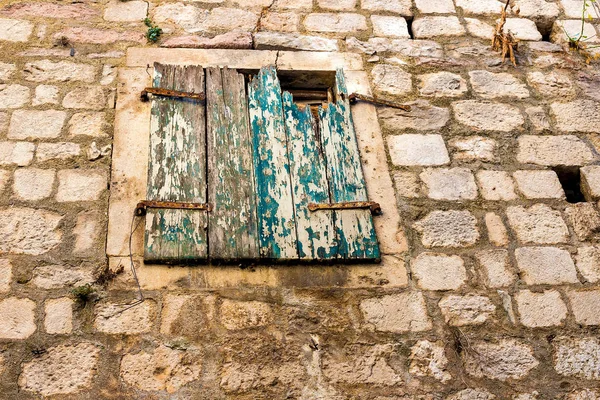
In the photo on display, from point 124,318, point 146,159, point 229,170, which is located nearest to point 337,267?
point 229,170

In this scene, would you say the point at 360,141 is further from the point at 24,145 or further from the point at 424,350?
the point at 24,145

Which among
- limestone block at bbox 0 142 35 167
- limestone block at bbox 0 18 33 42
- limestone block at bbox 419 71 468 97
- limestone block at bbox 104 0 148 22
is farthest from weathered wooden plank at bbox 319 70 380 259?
limestone block at bbox 0 18 33 42

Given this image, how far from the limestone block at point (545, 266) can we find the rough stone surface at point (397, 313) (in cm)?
53

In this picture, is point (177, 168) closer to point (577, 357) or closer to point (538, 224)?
point (538, 224)

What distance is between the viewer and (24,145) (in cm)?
283

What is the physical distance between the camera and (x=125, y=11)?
349 cm

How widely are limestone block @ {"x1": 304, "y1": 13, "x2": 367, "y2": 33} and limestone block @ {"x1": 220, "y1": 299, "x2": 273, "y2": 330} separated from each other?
5.84 feet

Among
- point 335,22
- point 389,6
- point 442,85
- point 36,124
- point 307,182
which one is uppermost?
point 389,6

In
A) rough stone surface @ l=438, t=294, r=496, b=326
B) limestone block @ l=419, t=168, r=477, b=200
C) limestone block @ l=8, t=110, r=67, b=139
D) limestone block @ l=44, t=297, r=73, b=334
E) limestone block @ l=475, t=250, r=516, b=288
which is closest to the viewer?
limestone block @ l=44, t=297, r=73, b=334

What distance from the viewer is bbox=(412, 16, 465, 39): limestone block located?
3680 millimetres

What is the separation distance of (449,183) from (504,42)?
1115 mm

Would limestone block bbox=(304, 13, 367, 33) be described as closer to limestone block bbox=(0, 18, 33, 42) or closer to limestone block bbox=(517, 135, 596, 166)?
limestone block bbox=(517, 135, 596, 166)

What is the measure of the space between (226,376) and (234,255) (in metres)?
0.49

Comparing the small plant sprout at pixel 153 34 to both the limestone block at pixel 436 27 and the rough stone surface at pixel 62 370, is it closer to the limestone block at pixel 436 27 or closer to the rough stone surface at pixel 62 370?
the limestone block at pixel 436 27
